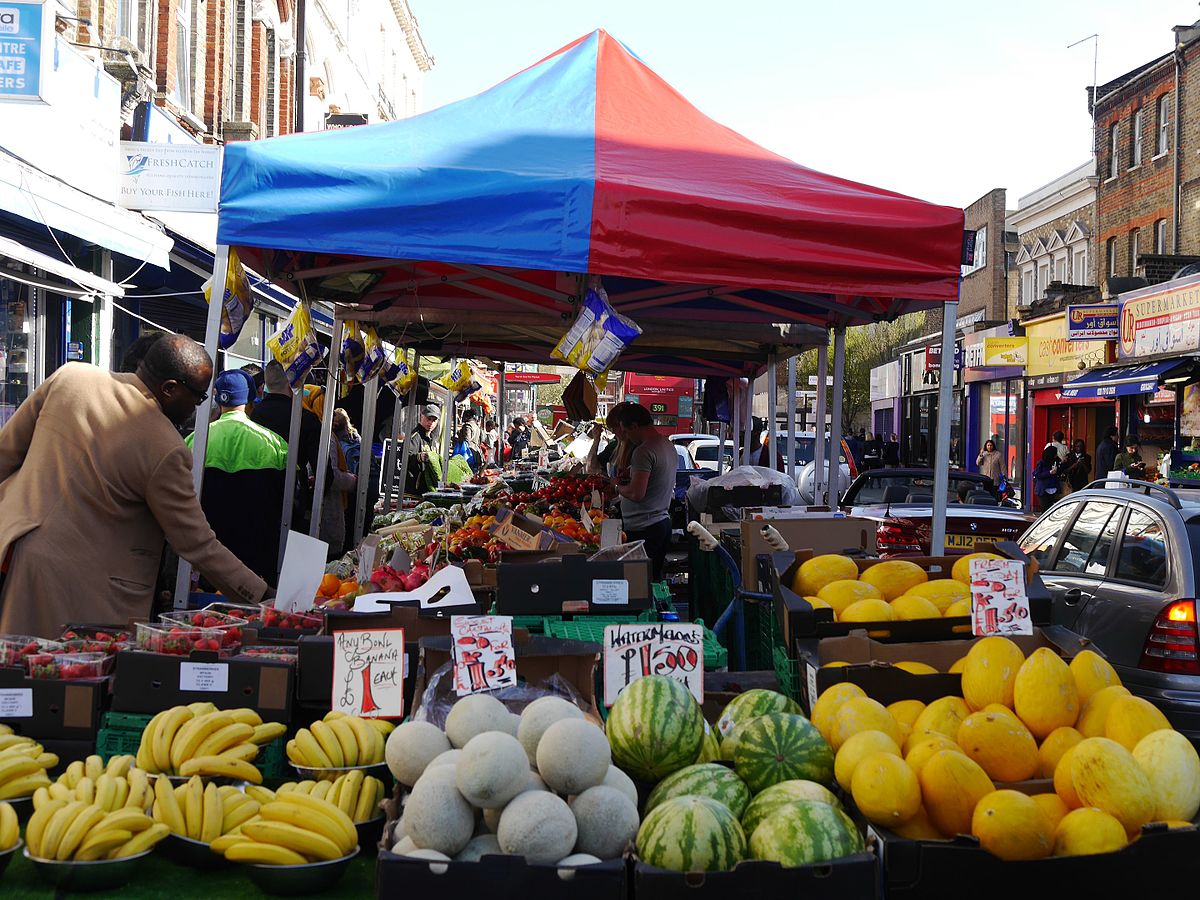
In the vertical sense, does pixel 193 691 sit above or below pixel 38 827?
above

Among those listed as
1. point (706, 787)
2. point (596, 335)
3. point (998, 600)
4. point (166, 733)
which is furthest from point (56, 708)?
point (596, 335)

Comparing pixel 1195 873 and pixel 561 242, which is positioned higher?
pixel 561 242

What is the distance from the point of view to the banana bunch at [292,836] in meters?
2.48

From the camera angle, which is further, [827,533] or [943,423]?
[827,533]

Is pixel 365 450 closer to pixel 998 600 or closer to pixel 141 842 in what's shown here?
pixel 998 600

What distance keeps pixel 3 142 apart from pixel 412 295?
14.9ft

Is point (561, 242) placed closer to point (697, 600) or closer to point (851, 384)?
point (697, 600)

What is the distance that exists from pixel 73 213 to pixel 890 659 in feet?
29.3

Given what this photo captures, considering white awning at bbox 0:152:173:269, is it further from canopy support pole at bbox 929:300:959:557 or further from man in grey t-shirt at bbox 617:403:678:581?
canopy support pole at bbox 929:300:959:557

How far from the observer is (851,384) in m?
61.3

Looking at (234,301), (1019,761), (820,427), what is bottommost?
(1019,761)

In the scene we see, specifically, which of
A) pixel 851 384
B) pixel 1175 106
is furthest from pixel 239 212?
pixel 851 384

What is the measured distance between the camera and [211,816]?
8.67 ft

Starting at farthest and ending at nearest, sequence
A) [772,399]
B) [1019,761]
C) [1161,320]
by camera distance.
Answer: [1161,320] → [772,399] → [1019,761]
